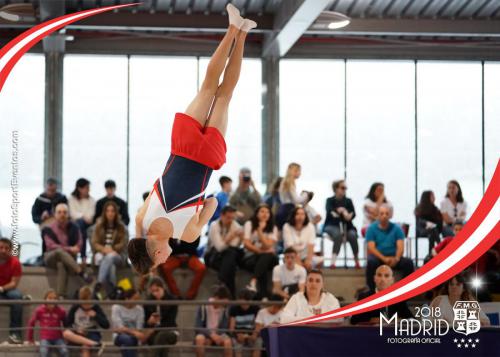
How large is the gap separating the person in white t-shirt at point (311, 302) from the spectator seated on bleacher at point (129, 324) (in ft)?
5.26

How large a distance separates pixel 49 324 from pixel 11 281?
86cm

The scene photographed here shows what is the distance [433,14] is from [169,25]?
3.83 m

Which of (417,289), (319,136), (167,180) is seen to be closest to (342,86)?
(319,136)

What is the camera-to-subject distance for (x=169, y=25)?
12188 millimetres

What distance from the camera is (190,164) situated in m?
5.83

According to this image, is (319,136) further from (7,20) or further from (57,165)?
(7,20)

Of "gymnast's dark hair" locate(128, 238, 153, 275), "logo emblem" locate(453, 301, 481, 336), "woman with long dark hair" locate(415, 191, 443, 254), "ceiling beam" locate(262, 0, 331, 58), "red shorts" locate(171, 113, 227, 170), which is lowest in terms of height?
"logo emblem" locate(453, 301, 481, 336)

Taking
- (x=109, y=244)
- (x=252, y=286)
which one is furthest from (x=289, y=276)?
(x=109, y=244)

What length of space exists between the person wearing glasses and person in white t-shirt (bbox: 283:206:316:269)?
82 centimetres

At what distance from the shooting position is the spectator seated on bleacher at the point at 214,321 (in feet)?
29.1

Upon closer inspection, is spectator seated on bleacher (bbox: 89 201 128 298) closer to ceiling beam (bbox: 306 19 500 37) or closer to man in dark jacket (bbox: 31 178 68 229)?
man in dark jacket (bbox: 31 178 68 229)

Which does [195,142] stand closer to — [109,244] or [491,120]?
[109,244]

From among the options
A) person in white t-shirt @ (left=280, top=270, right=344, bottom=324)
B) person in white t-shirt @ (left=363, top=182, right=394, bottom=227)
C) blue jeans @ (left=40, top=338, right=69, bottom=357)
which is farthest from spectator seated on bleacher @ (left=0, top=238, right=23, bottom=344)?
person in white t-shirt @ (left=363, top=182, right=394, bottom=227)

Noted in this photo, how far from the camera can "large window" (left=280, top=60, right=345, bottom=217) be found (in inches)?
528
